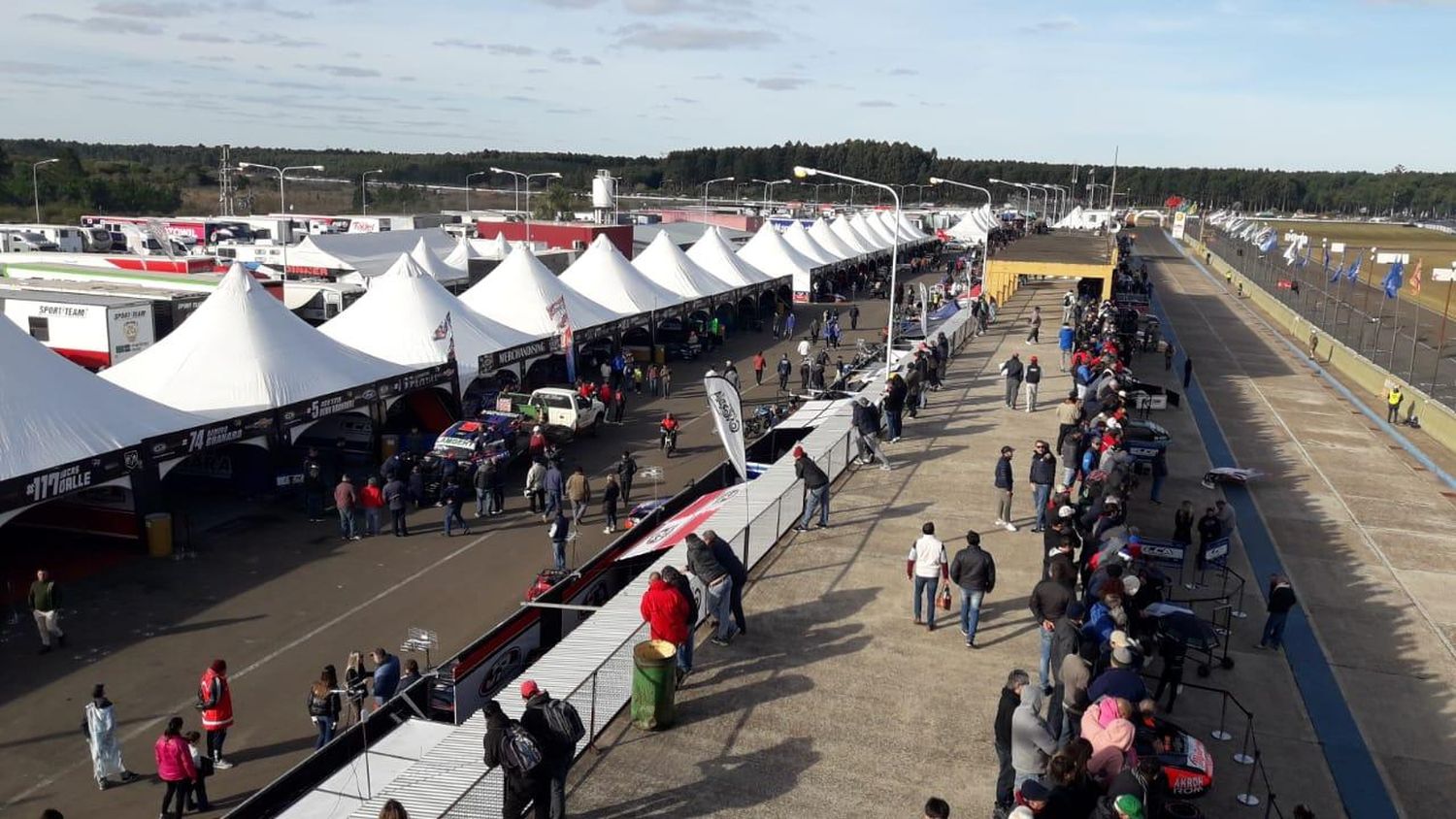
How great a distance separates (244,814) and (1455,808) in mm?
11831

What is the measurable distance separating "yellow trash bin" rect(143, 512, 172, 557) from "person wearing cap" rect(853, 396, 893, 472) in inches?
477

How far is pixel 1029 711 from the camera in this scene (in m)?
7.84

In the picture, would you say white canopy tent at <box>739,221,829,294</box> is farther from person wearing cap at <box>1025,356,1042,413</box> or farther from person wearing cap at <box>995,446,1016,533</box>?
person wearing cap at <box>995,446,1016,533</box>

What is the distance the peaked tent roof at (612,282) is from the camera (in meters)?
36.0

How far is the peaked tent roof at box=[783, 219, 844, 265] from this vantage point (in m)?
58.1

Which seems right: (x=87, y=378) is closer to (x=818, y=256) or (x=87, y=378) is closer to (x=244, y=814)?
(x=244, y=814)

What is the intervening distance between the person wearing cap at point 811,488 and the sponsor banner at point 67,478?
11.1 meters

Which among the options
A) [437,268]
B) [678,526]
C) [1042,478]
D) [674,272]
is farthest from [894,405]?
[437,268]

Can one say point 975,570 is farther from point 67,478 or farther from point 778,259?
point 778,259

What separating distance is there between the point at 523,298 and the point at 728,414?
16.5 m

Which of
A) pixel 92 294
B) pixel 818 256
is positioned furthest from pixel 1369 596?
pixel 818 256

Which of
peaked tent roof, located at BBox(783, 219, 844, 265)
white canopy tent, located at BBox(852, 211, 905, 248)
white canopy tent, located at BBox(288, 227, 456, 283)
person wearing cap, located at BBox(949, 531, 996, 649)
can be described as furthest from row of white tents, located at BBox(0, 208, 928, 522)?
white canopy tent, located at BBox(852, 211, 905, 248)

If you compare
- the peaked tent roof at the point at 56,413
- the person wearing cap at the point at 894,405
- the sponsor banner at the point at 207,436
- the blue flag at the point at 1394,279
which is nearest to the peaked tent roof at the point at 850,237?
the blue flag at the point at 1394,279

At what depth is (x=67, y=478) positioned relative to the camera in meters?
15.9
